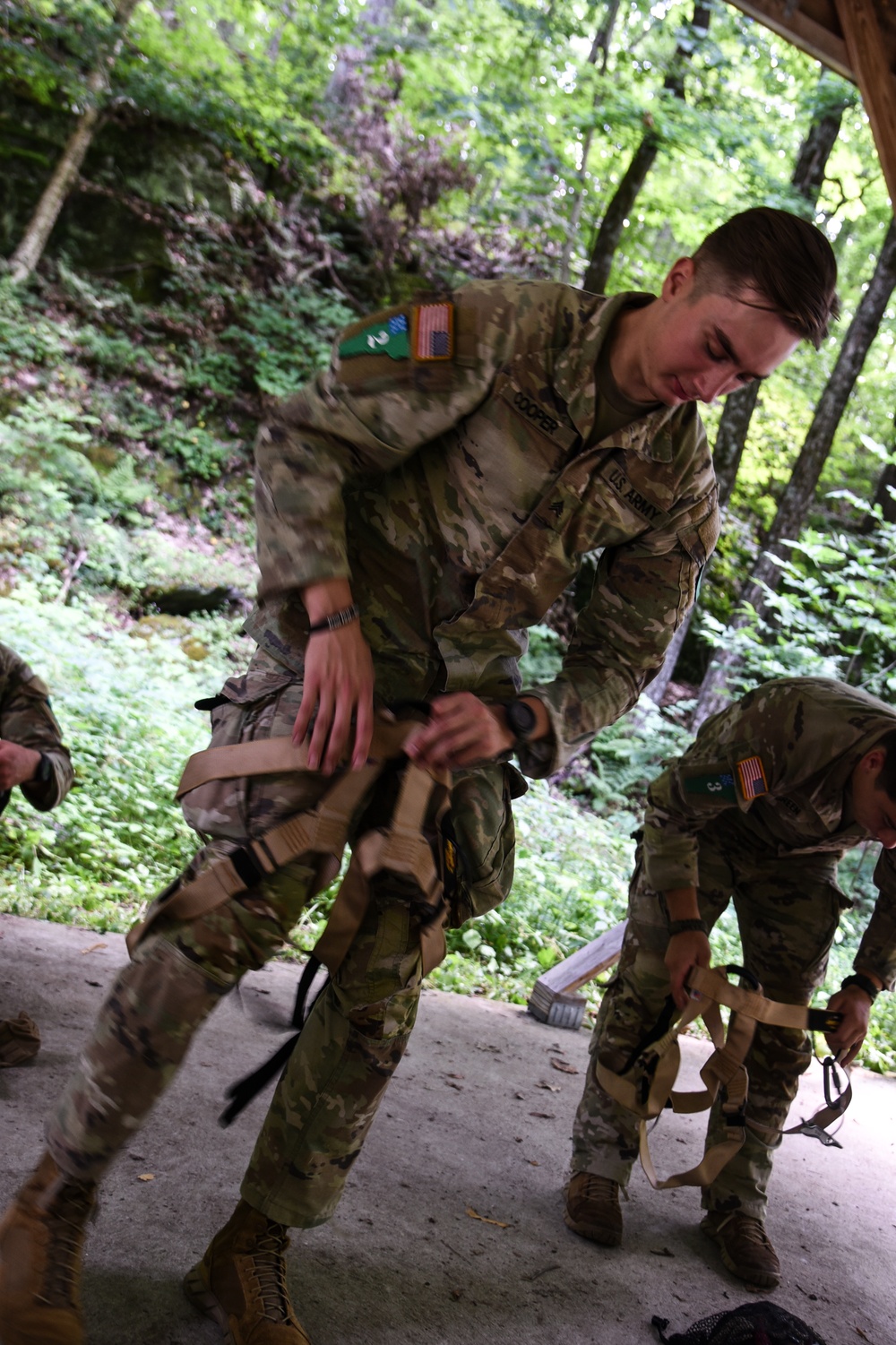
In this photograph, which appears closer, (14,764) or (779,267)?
(779,267)

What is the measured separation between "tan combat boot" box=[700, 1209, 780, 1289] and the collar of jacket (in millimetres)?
2221

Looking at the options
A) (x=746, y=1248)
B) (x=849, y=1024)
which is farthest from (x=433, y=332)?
(x=746, y=1248)

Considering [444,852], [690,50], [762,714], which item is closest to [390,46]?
[690,50]

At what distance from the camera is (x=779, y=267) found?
5.86 feet

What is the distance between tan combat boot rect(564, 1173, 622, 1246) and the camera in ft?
9.18

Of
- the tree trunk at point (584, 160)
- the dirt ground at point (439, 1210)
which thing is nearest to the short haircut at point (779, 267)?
the dirt ground at point (439, 1210)

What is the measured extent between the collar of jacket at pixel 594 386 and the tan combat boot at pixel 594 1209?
2056 millimetres

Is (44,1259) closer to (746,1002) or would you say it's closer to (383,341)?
(383,341)

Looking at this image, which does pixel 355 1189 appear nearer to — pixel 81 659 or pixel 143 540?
pixel 81 659

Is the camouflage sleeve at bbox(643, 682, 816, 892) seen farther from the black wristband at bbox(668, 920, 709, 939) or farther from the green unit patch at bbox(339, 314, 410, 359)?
the green unit patch at bbox(339, 314, 410, 359)

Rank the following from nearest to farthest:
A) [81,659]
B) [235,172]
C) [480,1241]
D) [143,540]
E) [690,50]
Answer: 1. [480,1241]
2. [81,659]
3. [143,540]
4. [690,50]
5. [235,172]

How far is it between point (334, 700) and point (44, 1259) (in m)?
0.92

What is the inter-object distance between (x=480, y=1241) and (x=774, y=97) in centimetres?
1260

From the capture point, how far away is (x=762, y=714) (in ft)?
9.93
